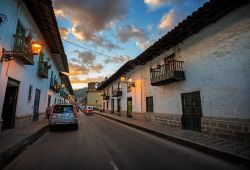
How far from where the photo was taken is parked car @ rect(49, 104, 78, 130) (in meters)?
10.6

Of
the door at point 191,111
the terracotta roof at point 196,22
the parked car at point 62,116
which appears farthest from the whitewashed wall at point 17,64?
the door at point 191,111

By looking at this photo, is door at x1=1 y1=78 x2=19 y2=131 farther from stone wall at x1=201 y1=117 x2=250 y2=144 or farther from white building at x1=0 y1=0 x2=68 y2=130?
stone wall at x1=201 y1=117 x2=250 y2=144

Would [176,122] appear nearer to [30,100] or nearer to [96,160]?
[96,160]

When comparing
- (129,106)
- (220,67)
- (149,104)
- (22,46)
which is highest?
(22,46)

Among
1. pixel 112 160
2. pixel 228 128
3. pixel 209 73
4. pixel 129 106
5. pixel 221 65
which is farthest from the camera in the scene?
pixel 129 106

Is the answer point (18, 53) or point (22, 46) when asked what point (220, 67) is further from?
point (22, 46)

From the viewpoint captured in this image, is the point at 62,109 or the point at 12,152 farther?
the point at 62,109

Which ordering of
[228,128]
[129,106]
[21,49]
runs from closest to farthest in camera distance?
1. [228,128]
2. [21,49]
3. [129,106]

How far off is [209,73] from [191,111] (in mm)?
2587

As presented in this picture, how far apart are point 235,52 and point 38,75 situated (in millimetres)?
14012

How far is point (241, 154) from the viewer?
489cm

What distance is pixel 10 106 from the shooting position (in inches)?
366

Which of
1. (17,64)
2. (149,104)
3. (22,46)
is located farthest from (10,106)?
(149,104)

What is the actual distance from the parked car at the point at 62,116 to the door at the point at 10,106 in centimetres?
219
